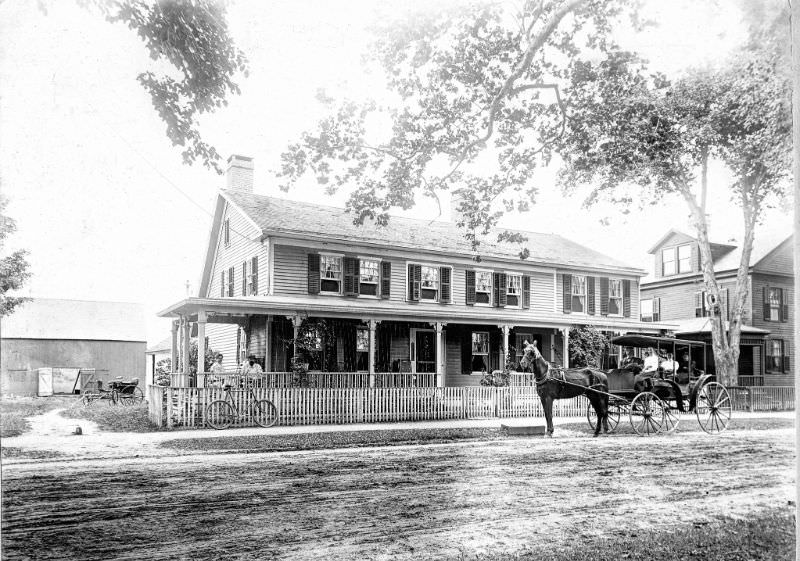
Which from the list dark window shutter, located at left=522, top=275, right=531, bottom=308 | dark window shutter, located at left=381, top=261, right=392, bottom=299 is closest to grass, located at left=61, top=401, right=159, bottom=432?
dark window shutter, located at left=381, top=261, right=392, bottom=299

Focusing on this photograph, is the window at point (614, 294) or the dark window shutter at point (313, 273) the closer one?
the dark window shutter at point (313, 273)

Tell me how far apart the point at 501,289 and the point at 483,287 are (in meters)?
0.22

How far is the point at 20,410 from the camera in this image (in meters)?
2.64

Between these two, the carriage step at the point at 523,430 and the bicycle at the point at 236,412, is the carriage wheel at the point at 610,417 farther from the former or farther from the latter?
the bicycle at the point at 236,412

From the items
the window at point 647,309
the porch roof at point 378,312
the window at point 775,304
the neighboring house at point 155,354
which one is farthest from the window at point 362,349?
the window at point 775,304

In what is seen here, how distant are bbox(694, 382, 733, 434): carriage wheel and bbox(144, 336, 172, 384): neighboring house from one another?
142 inches

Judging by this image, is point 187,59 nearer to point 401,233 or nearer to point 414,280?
point 401,233

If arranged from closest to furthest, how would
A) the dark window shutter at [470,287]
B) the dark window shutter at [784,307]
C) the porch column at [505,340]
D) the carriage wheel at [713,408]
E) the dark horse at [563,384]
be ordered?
the dark window shutter at [470,287] < the dark horse at [563,384] < the porch column at [505,340] < the carriage wheel at [713,408] < the dark window shutter at [784,307]

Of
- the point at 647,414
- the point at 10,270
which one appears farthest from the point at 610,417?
the point at 10,270

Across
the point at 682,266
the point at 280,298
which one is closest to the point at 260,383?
the point at 280,298

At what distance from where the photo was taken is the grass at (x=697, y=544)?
11.7ft

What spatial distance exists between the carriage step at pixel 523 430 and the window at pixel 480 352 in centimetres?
42

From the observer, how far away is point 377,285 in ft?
10.9

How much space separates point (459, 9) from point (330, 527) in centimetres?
294
